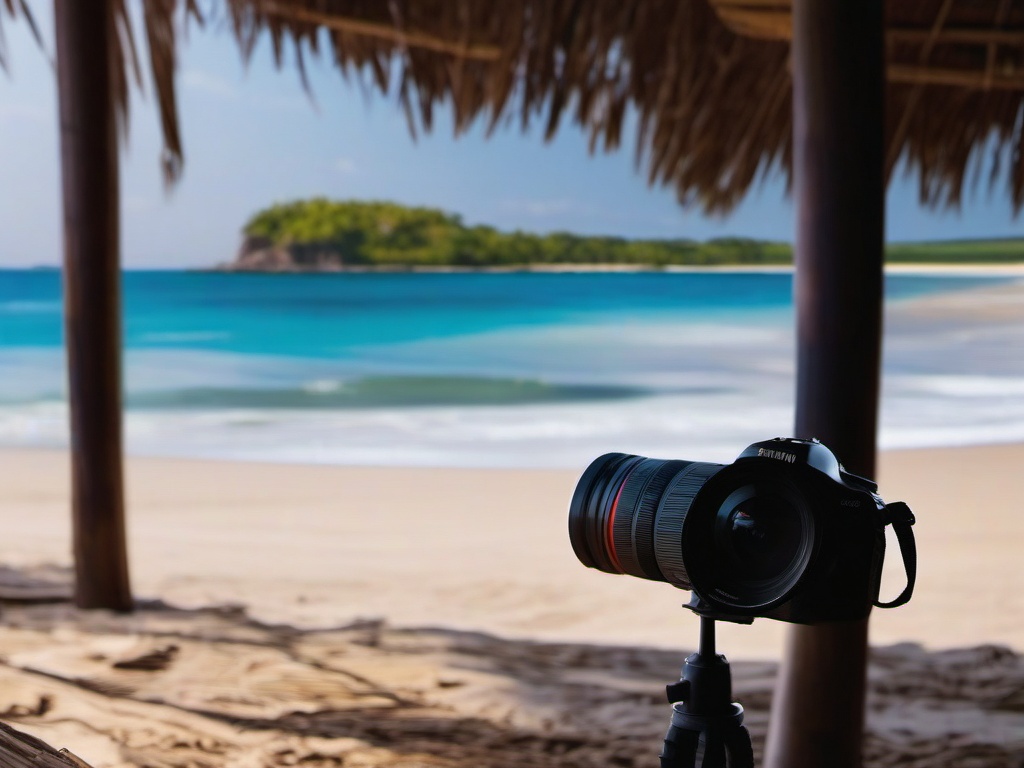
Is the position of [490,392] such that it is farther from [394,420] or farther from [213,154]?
[213,154]

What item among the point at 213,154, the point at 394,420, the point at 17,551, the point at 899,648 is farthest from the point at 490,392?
the point at 213,154

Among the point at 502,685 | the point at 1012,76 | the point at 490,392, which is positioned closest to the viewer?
the point at 502,685

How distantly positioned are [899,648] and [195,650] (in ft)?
4.73

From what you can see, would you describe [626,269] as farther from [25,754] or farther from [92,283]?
[25,754]

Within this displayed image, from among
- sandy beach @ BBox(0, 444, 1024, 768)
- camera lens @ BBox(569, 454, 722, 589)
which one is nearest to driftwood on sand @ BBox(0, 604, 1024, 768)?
sandy beach @ BBox(0, 444, 1024, 768)

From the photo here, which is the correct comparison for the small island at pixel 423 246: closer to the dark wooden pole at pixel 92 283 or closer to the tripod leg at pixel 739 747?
the dark wooden pole at pixel 92 283

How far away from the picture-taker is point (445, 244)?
22156 mm

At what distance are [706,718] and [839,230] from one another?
0.60m

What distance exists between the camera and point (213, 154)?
20812 millimetres

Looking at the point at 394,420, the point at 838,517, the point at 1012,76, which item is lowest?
the point at 394,420

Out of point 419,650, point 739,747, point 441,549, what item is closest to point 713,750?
point 739,747

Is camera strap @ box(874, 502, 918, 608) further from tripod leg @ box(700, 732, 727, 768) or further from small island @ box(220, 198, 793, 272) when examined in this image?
small island @ box(220, 198, 793, 272)

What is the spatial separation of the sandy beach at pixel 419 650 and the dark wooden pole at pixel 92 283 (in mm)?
179

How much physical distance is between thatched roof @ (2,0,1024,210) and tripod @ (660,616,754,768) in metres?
1.46
